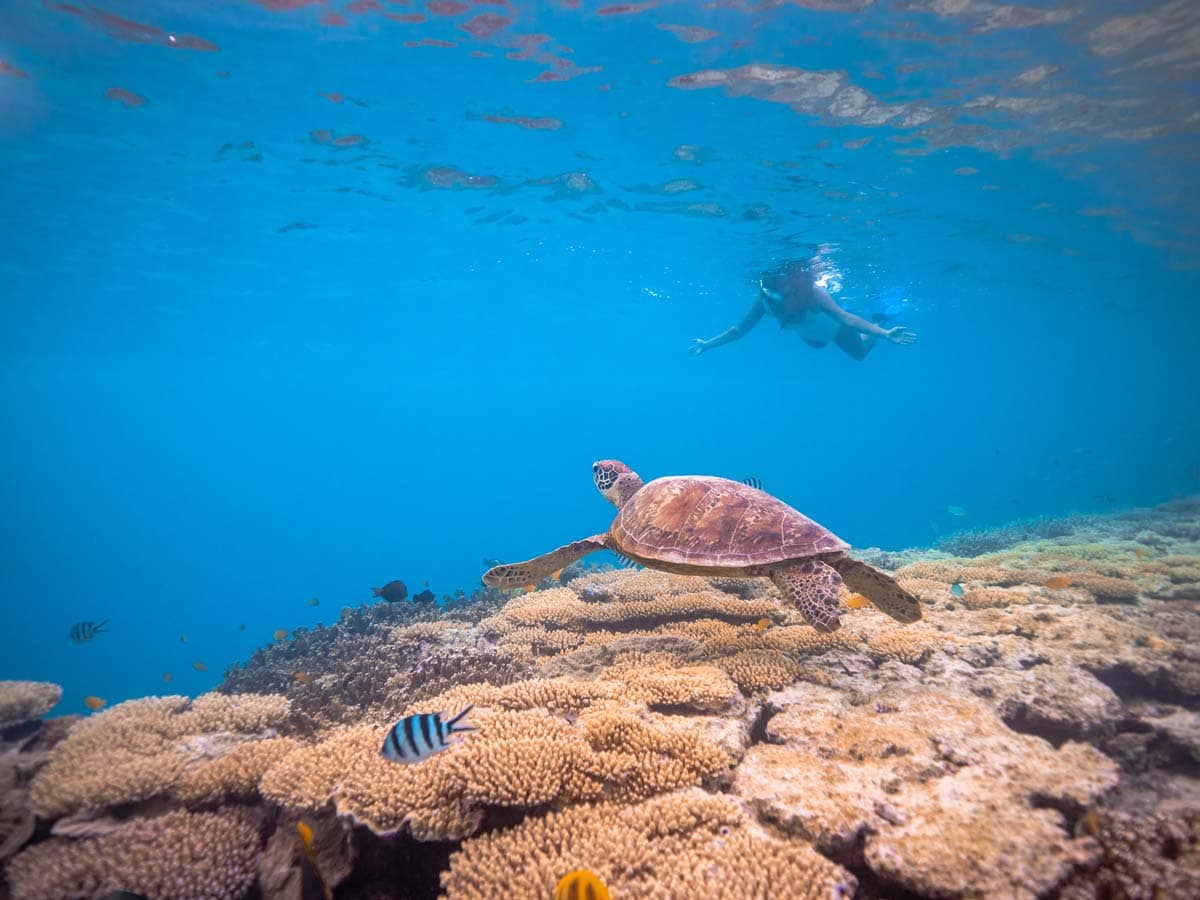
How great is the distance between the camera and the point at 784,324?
24656 millimetres

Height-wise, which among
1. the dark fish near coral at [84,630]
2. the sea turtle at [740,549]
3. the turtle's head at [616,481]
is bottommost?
the sea turtle at [740,549]

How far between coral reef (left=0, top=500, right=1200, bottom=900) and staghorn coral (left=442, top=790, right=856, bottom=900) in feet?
0.05

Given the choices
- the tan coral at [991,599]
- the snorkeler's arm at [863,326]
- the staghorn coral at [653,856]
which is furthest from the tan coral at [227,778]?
the snorkeler's arm at [863,326]

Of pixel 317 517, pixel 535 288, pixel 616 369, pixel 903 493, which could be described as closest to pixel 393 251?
pixel 535 288

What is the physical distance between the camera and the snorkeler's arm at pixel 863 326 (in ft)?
57.5

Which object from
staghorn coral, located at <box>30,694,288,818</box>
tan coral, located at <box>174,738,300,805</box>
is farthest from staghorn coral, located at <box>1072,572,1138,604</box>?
staghorn coral, located at <box>30,694,288,818</box>

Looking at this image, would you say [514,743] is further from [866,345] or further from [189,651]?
[189,651]

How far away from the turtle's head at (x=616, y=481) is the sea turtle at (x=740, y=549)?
1278mm

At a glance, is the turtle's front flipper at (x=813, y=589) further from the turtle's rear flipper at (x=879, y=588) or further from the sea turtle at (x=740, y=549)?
the turtle's rear flipper at (x=879, y=588)

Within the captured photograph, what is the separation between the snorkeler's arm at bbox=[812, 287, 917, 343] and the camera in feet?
57.5

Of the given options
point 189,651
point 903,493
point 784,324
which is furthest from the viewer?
point 903,493

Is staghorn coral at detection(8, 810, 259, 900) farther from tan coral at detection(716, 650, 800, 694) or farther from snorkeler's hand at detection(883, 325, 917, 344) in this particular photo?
snorkeler's hand at detection(883, 325, 917, 344)

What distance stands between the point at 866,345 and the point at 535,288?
2086 cm

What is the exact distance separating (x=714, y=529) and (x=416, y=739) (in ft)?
11.5
